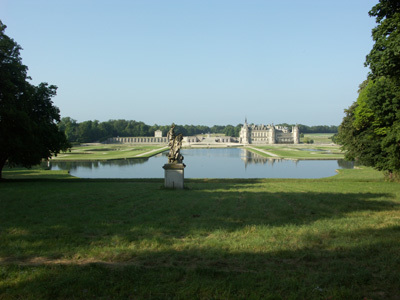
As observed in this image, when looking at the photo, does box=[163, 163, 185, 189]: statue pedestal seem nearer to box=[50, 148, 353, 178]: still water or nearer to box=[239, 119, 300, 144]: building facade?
box=[50, 148, 353, 178]: still water

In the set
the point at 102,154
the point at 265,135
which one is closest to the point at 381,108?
the point at 102,154

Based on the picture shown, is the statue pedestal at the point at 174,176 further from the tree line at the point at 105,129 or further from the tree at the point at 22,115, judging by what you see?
the tree line at the point at 105,129

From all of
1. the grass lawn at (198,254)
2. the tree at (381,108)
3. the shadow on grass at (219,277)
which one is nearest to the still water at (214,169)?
the tree at (381,108)

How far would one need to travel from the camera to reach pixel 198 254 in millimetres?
4805

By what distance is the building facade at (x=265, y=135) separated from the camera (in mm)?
145125

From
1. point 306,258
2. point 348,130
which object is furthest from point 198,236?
point 348,130

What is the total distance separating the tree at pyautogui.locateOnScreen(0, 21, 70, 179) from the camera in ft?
56.5

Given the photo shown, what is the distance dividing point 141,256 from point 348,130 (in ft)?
72.0

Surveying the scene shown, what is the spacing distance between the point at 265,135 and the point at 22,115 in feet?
464

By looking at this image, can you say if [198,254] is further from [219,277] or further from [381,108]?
[381,108]

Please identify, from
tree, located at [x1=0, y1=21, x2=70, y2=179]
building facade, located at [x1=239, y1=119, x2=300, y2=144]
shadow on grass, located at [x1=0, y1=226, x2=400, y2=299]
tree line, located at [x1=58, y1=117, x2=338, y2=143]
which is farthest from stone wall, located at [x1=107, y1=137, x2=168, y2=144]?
shadow on grass, located at [x1=0, y1=226, x2=400, y2=299]

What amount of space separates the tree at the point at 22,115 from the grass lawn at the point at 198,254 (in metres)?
10.4

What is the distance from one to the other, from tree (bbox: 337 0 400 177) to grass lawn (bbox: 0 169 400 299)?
4.54 metres

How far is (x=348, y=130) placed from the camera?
23422mm
